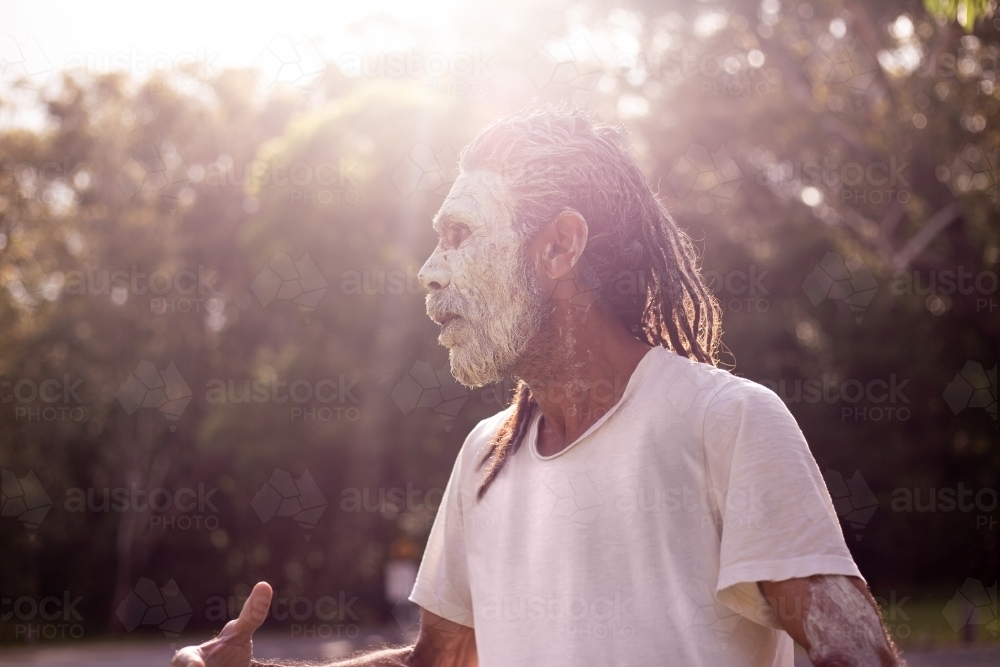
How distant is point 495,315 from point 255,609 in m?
0.78

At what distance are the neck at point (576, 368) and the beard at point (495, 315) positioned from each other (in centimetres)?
4

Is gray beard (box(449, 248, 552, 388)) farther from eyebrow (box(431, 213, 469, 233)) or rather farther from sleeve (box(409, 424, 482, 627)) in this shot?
sleeve (box(409, 424, 482, 627))

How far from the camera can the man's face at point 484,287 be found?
2.34 metres

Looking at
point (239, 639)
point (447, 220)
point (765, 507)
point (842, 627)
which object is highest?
point (447, 220)

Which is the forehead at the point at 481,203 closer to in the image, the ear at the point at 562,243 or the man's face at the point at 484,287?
the man's face at the point at 484,287

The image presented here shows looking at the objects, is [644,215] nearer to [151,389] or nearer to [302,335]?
[302,335]

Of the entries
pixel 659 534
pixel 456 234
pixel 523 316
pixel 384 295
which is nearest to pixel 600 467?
pixel 659 534

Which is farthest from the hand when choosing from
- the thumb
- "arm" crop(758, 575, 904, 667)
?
"arm" crop(758, 575, 904, 667)

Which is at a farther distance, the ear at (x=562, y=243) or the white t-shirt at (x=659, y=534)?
the ear at (x=562, y=243)

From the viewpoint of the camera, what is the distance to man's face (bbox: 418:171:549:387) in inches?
92.1

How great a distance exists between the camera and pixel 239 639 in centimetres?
212

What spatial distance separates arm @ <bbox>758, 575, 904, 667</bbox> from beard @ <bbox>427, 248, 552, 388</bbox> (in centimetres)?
82

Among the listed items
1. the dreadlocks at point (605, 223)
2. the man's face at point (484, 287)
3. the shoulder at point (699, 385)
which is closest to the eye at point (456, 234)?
the man's face at point (484, 287)

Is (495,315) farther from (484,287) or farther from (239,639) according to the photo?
(239,639)
